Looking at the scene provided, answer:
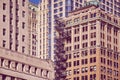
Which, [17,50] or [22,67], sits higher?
[17,50]

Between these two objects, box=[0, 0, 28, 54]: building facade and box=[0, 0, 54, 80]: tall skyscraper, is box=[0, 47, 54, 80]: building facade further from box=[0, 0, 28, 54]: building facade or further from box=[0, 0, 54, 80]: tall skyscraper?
box=[0, 0, 28, 54]: building facade

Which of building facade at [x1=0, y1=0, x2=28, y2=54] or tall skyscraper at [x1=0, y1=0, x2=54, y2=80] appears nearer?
tall skyscraper at [x1=0, y1=0, x2=54, y2=80]

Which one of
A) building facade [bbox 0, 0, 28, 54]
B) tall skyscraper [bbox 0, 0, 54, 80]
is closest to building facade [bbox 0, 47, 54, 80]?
tall skyscraper [bbox 0, 0, 54, 80]

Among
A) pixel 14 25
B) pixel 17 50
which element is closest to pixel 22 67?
pixel 17 50

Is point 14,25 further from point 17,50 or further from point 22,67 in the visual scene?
point 22,67

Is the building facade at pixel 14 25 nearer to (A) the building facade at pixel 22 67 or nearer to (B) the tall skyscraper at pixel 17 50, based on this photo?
(B) the tall skyscraper at pixel 17 50

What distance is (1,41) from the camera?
114812mm

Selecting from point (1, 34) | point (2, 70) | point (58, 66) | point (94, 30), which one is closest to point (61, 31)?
point (58, 66)

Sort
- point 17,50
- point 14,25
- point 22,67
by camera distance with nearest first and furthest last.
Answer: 1. point 22,67
2. point 17,50
3. point 14,25

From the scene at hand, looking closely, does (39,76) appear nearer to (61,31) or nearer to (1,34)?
(1,34)

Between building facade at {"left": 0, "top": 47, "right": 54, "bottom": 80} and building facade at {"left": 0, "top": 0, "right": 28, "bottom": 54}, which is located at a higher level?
building facade at {"left": 0, "top": 0, "right": 28, "bottom": 54}

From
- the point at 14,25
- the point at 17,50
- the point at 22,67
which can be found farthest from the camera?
the point at 14,25

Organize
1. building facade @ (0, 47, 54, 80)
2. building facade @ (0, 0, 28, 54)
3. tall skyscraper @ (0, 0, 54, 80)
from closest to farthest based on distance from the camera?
building facade @ (0, 47, 54, 80), tall skyscraper @ (0, 0, 54, 80), building facade @ (0, 0, 28, 54)

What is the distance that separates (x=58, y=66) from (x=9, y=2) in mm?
38789
